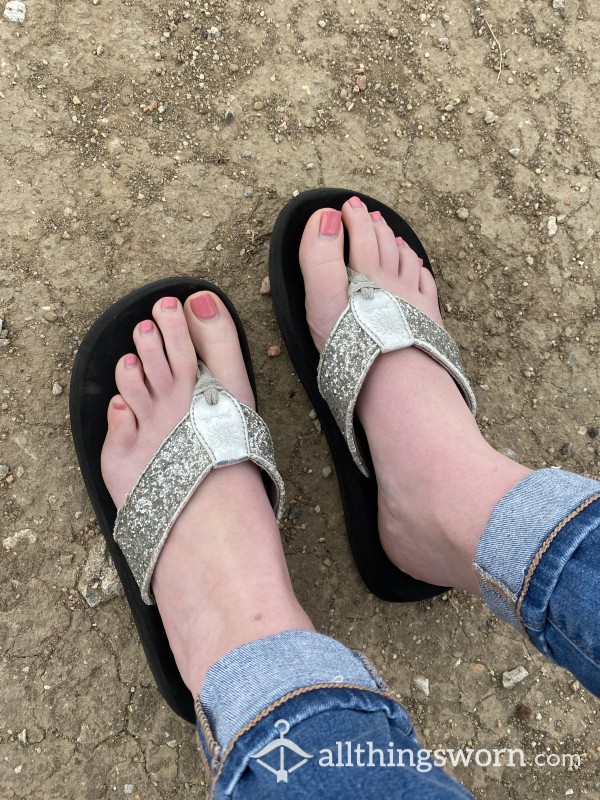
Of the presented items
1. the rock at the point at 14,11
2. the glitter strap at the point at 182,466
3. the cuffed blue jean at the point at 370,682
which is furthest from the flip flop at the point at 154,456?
the rock at the point at 14,11

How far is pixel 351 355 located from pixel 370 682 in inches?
26.5

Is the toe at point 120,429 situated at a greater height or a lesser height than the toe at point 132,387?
lesser

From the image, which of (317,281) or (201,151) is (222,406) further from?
(201,151)

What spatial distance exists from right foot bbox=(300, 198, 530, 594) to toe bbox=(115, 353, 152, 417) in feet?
1.38

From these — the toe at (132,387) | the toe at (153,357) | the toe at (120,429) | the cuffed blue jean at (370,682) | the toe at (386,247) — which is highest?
the toe at (386,247)

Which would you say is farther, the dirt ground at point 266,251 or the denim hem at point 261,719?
the dirt ground at point 266,251

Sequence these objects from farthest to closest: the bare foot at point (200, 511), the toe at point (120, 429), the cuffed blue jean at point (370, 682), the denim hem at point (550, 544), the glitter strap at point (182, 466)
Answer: the toe at point (120, 429)
the glitter strap at point (182, 466)
the bare foot at point (200, 511)
the denim hem at point (550, 544)
the cuffed blue jean at point (370, 682)

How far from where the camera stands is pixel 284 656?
34.1 inches

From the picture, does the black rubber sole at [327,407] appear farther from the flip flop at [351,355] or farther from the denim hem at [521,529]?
the denim hem at [521,529]

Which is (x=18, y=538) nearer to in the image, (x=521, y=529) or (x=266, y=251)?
(x=266, y=251)

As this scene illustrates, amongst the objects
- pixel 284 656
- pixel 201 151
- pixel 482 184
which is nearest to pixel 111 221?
pixel 201 151

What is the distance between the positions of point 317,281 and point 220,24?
2.25 ft

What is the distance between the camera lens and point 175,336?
1.34 meters

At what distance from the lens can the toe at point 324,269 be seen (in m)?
1.37
